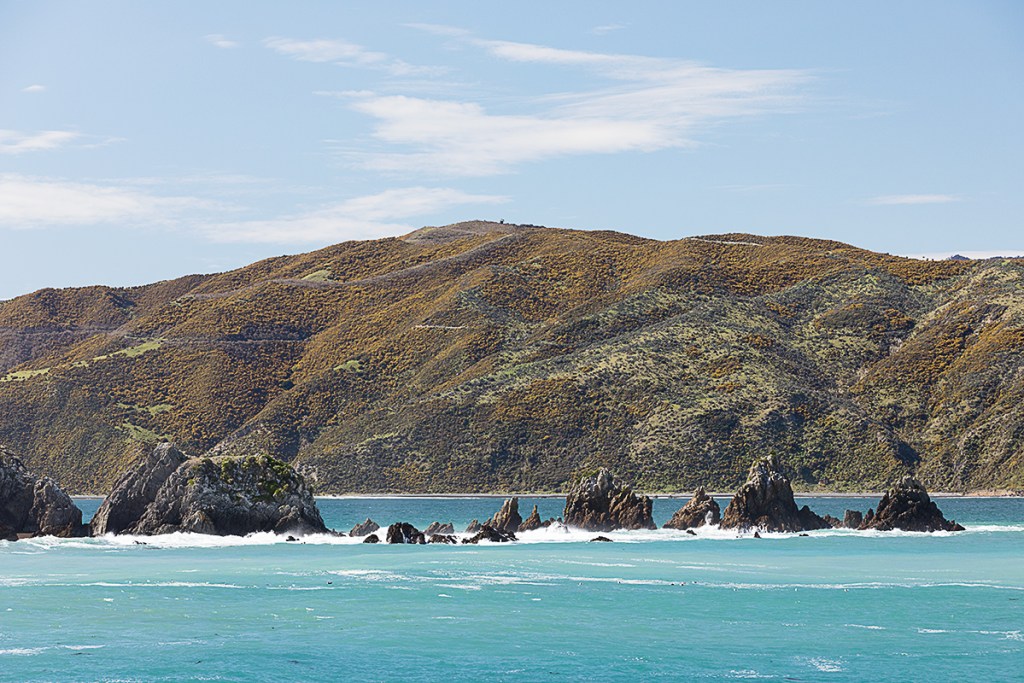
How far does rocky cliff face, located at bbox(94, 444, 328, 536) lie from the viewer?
322ft

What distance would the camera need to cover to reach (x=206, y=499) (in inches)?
3875

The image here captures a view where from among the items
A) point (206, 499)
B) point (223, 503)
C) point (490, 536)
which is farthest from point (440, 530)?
point (206, 499)

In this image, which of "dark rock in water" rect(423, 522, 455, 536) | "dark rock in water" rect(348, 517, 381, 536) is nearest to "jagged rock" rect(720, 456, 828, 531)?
"dark rock in water" rect(423, 522, 455, 536)

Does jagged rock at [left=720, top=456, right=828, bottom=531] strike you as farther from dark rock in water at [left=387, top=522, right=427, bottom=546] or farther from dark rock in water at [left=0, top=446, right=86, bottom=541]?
dark rock in water at [left=0, top=446, right=86, bottom=541]

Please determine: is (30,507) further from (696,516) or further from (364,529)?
(696,516)

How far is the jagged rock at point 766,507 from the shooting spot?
4252 inches

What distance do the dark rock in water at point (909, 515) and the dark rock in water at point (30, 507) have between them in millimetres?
59201

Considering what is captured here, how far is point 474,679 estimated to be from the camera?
4256 centimetres

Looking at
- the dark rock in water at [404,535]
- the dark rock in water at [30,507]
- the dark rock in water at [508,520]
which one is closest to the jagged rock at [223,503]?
the dark rock in water at [30,507]

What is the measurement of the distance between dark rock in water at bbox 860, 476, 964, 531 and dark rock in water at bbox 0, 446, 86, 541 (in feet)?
194

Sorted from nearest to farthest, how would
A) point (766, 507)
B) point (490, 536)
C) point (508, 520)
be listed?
point (490, 536)
point (508, 520)
point (766, 507)

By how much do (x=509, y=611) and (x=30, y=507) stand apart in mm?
54636

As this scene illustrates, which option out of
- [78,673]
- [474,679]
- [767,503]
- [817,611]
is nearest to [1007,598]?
[817,611]

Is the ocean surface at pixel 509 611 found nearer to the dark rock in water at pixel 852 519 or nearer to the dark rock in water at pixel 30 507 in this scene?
the dark rock in water at pixel 30 507
